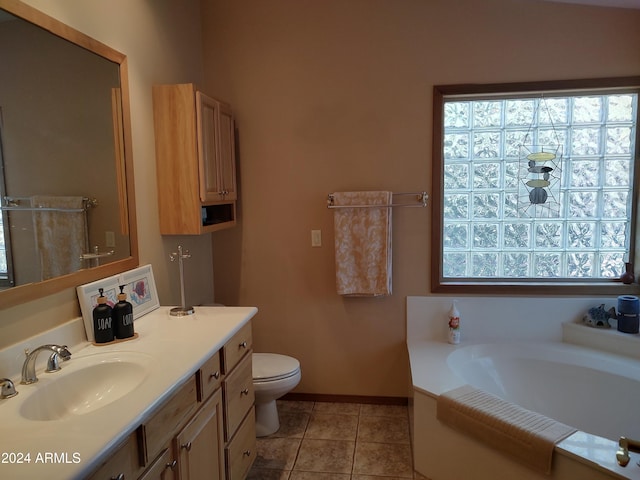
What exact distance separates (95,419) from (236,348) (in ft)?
2.83

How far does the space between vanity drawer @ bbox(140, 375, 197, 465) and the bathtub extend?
1223 mm

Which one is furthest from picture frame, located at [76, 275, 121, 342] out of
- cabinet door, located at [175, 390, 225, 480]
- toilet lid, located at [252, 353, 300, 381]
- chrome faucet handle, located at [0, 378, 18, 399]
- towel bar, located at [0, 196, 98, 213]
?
toilet lid, located at [252, 353, 300, 381]

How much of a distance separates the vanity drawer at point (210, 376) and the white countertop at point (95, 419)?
0.17ft

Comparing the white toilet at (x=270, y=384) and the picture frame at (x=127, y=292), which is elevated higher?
the picture frame at (x=127, y=292)

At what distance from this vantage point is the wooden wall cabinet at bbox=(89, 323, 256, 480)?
122 cm

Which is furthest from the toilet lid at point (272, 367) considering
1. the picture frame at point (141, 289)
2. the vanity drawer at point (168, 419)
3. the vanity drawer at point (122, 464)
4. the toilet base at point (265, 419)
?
the vanity drawer at point (122, 464)

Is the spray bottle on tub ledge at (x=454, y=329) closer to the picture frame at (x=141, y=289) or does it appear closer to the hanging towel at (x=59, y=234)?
the picture frame at (x=141, y=289)

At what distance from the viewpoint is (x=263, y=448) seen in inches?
99.9

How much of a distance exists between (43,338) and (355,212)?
5.94 ft

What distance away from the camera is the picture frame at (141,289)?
6.66ft

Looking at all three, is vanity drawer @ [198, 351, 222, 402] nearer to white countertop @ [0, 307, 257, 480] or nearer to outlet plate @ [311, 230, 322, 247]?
white countertop @ [0, 307, 257, 480]

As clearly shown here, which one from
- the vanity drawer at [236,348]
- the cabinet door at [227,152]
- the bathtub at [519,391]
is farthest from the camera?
the cabinet door at [227,152]

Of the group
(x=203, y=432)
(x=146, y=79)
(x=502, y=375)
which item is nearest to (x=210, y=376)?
(x=203, y=432)

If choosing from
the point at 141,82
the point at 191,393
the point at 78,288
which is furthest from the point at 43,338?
the point at 141,82
